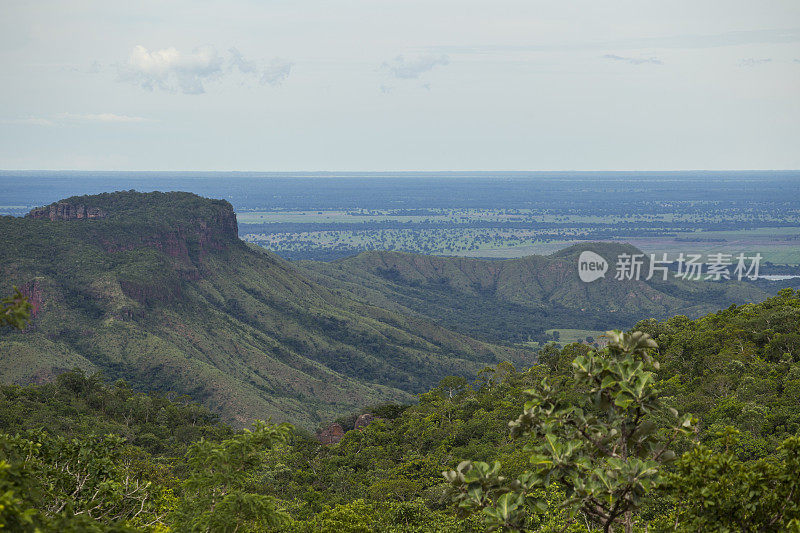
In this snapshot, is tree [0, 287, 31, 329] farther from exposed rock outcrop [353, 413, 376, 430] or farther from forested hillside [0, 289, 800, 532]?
exposed rock outcrop [353, 413, 376, 430]

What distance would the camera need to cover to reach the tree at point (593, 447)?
28.8ft

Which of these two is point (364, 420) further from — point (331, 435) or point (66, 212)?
point (66, 212)

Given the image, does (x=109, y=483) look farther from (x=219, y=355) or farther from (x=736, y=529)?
(x=219, y=355)

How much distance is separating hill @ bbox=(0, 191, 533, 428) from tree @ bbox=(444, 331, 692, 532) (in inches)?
3086

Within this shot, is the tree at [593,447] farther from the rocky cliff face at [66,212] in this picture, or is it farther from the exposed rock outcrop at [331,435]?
the rocky cliff face at [66,212]

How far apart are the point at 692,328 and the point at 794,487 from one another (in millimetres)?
51848

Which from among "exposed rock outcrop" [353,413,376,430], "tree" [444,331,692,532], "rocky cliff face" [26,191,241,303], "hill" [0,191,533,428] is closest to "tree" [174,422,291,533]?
"tree" [444,331,692,532]

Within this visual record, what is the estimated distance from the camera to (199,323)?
109812 mm

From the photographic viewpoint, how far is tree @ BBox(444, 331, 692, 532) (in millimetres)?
→ 8766

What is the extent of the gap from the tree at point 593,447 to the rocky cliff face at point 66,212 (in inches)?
5516

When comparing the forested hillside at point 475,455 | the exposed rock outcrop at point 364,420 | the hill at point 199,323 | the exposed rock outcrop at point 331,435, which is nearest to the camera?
the forested hillside at point 475,455

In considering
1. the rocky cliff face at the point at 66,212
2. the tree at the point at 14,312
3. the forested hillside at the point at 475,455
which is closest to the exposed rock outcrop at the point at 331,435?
the forested hillside at the point at 475,455

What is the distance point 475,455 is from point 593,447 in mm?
32373

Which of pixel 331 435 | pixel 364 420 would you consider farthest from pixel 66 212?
pixel 364 420
